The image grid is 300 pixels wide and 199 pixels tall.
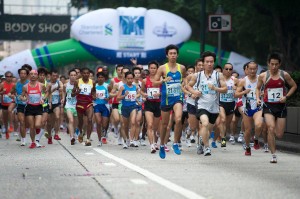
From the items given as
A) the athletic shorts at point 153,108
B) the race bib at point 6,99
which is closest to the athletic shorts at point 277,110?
the athletic shorts at point 153,108

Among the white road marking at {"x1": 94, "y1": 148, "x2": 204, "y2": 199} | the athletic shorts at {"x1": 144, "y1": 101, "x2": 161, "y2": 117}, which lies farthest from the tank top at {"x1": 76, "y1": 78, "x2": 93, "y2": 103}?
the white road marking at {"x1": 94, "y1": 148, "x2": 204, "y2": 199}

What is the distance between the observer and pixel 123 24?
43.6 metres

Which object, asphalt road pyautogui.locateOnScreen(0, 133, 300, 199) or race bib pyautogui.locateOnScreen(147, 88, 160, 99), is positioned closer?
asphalt road pyautogui.locateOnScreen(0, 133, 300, 199)

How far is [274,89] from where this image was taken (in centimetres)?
1661

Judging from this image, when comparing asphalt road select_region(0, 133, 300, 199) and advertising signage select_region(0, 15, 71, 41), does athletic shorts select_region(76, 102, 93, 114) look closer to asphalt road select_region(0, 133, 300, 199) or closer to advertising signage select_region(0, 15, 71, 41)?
asphalt road select_region(0, 133, 300, 199)

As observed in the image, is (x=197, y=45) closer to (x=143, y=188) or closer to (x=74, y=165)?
(x=74, y=165)

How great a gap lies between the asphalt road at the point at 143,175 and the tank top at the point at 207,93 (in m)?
0.95

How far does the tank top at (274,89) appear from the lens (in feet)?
54.4

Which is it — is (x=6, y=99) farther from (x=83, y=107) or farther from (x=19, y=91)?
(x=83, y=107)

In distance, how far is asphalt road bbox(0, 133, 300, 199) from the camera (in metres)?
11.1

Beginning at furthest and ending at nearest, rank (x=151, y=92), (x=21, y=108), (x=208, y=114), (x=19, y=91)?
(x=19, y=91), (x=21, y=108), (x=151, y=92), (x=208, y=114)

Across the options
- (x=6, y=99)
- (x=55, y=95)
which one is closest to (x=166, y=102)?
(x=55, y=95)

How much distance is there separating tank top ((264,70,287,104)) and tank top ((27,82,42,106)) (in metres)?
6.62

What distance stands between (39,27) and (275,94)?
170ft
